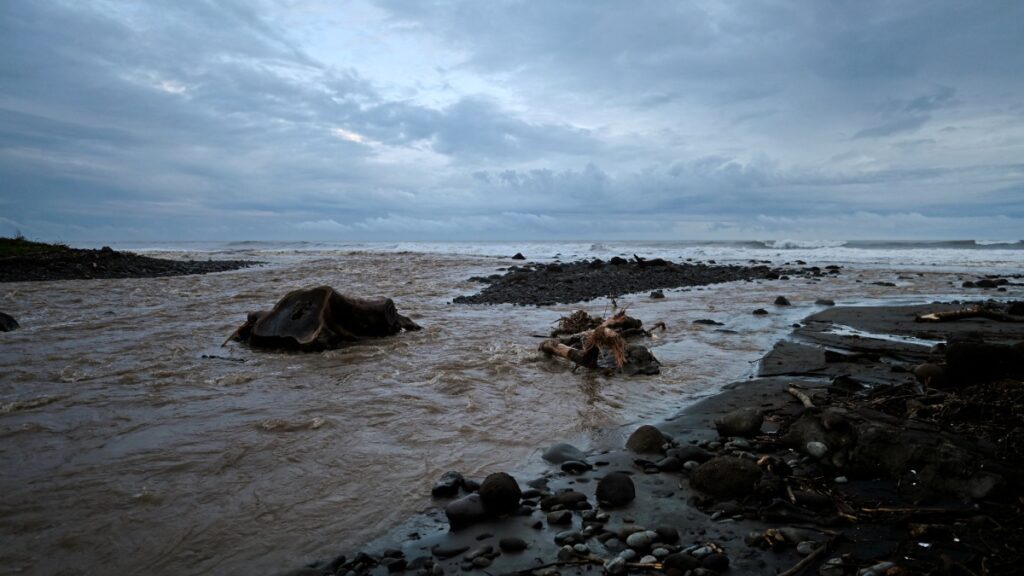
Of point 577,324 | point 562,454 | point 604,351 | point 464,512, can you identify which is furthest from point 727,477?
point 577,324

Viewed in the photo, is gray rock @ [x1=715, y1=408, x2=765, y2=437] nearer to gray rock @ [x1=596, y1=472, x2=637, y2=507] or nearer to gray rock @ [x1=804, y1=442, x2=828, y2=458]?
gray rock @ [x1=804, y1=442, x2=828, y2=458]

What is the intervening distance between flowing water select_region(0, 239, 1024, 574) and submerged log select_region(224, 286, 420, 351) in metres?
0.38

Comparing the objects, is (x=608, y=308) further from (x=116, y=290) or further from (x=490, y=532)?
(x=116, y=290)

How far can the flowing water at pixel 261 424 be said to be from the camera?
11.4 ft

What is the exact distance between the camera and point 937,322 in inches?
436

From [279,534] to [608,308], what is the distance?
454 inches

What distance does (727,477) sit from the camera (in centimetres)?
389

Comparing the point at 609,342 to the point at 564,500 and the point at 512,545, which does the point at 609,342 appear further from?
the point at 512,545

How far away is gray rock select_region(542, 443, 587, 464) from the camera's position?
15.4 ft

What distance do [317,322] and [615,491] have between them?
22.9 ft

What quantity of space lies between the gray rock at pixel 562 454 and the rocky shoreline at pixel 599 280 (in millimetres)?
10900

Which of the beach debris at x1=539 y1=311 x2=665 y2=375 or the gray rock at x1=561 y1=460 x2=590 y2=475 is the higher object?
the beach debris at x1=539 y1=311 x2=665 y2=375

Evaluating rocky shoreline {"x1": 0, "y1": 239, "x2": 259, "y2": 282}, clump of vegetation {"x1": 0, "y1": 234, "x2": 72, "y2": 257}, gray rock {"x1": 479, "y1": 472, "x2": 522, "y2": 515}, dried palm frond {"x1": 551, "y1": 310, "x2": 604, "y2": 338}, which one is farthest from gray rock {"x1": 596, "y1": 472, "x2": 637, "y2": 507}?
clump of vegetation {"x1": 0, "y1": 234, "x2": 72, "y2": 257}

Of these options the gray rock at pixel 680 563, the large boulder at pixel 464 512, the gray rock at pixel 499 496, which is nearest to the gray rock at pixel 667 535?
the gray rock at pixel 680 563
